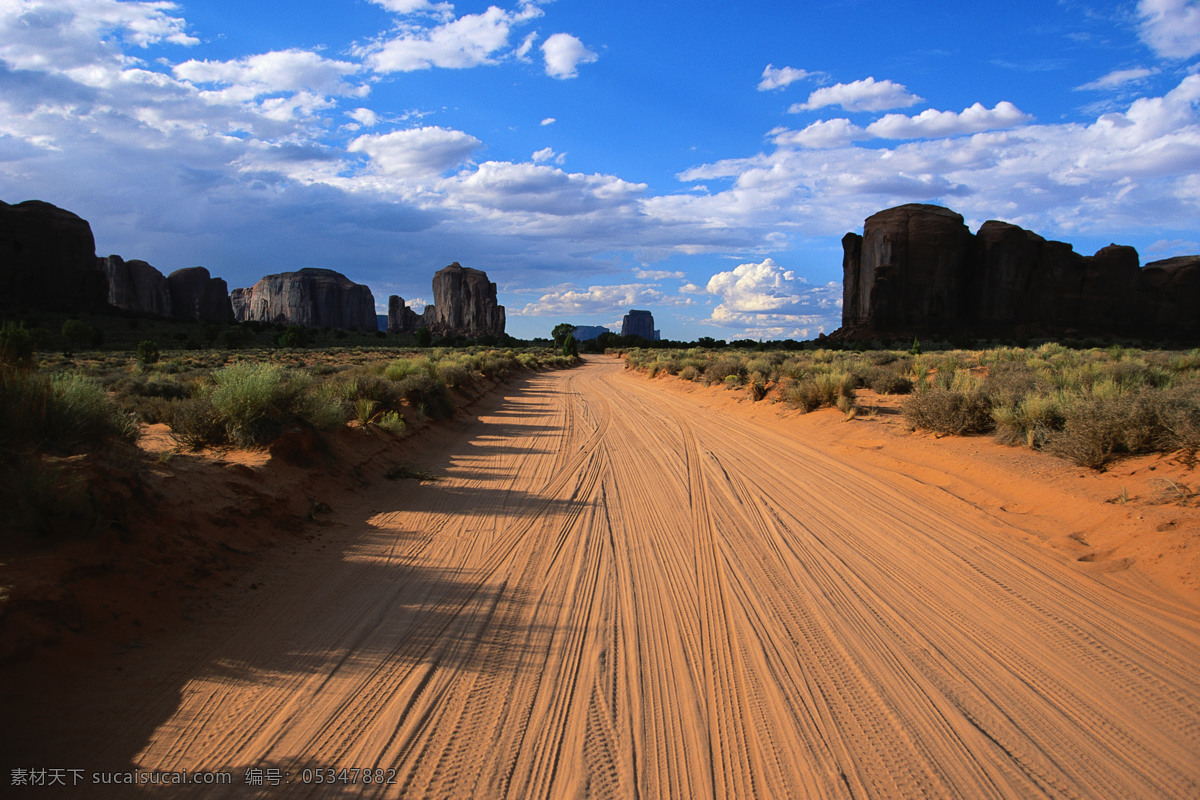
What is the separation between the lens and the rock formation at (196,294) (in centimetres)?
9425

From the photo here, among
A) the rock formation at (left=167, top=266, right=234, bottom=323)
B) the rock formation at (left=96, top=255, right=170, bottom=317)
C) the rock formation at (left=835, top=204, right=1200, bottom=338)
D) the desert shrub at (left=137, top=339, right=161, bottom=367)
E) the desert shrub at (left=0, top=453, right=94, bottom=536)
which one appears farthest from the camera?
the rock formation at (left=167, top=266, right=234, bottom=323)

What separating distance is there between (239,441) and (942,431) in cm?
1110

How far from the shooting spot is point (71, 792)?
256 centimetres

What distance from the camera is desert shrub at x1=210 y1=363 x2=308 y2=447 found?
759 cm

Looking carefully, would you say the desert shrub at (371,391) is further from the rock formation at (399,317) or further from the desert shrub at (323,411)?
the rock formation at (399,317)

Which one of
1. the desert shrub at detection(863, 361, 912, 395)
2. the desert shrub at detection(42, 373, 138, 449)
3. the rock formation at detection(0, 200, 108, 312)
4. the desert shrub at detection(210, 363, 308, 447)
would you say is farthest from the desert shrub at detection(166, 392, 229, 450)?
Answer: the rock formation at detection(0, 200, 108, 312)

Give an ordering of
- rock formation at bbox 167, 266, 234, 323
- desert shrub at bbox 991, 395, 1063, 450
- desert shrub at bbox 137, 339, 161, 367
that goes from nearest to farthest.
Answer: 1. desert shrub at bbox 991, 395, 1063, 450
2. desert shrub at bbox 137, 339, 161, 367
3. rock formation at bbox 167, 266, 234, 323

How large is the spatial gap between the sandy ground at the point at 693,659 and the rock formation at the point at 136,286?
101984 mm

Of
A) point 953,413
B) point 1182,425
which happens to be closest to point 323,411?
point 953,413

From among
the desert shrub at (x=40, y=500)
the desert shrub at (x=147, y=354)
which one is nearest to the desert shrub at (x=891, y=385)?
the desert shrub at (x=40, y=500)

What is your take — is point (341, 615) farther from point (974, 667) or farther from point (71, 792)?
point (974, 667)

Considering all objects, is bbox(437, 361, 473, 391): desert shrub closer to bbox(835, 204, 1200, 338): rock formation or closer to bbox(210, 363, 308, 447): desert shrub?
bbox(210, 363, 308, 447): desert shrub

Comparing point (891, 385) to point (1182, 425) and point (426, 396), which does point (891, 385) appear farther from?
point (426, 396)

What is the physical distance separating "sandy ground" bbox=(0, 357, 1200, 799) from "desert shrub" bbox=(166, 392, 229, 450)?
7.34 ft
